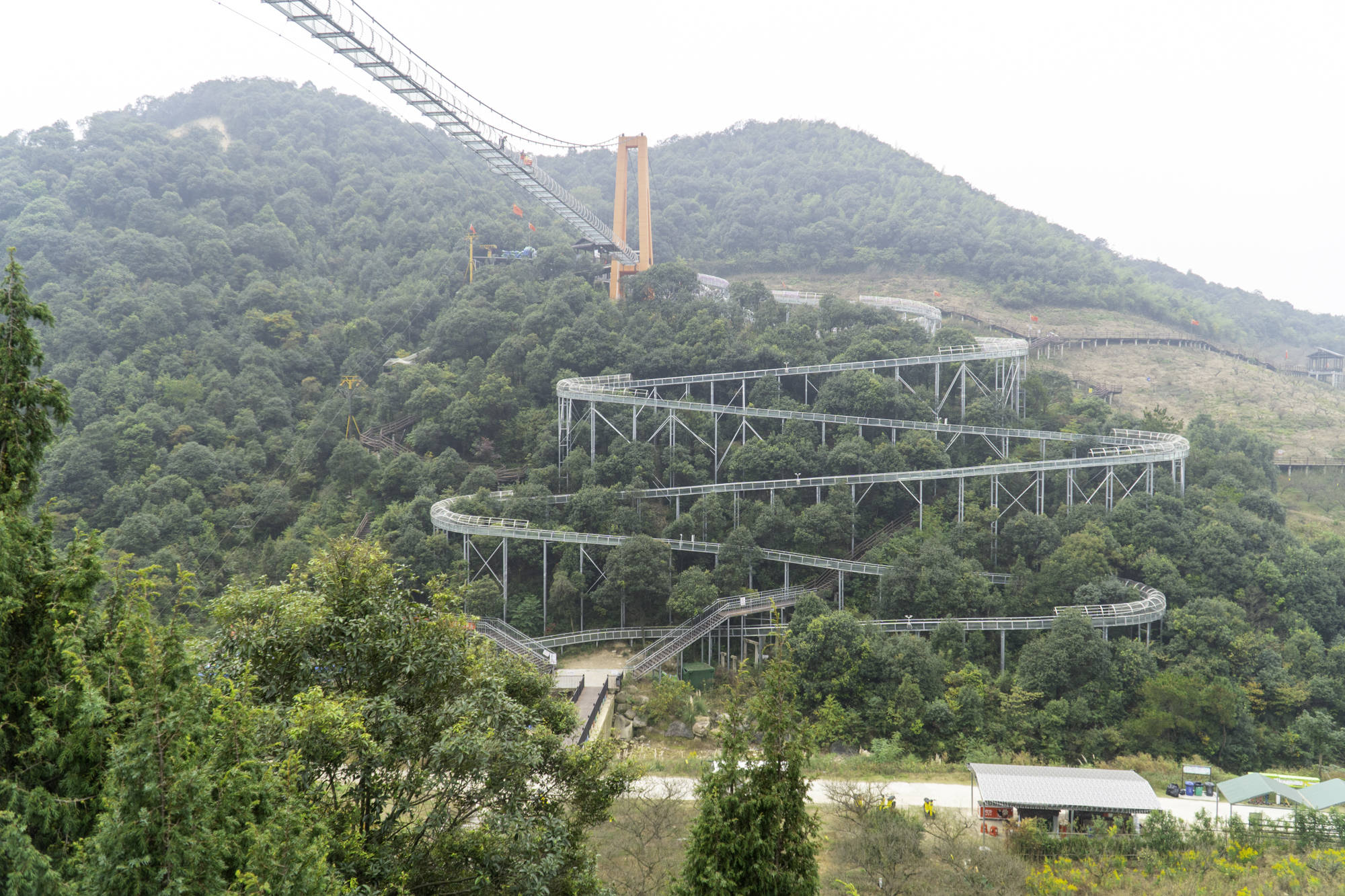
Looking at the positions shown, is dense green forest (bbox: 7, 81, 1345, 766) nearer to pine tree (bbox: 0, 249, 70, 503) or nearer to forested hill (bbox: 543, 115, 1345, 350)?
pine tree (bbox: 0, 249, 70, 503)

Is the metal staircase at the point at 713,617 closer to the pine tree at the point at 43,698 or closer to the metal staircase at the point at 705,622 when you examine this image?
the metal staircase at the point at 705,622

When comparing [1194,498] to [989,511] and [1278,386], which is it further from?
[1278,386]

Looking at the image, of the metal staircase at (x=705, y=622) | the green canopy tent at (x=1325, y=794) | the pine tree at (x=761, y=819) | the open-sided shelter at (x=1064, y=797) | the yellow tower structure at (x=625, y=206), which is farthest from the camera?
the yellow tower structure at (x=625, y=206)

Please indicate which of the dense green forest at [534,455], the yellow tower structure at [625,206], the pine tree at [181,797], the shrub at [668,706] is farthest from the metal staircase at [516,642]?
the yellow tower structure at [625,206]

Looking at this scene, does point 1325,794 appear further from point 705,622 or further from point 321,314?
point 321,314

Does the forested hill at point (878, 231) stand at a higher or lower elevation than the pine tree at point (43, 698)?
higher

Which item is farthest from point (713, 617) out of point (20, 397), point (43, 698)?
point (43, 698)

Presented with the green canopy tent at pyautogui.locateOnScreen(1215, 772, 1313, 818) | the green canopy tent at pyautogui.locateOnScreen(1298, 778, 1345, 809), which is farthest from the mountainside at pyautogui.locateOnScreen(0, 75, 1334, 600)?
the green canopy tent at pyautogui.locateOnScreen(1298, 778, 1345, 809)
